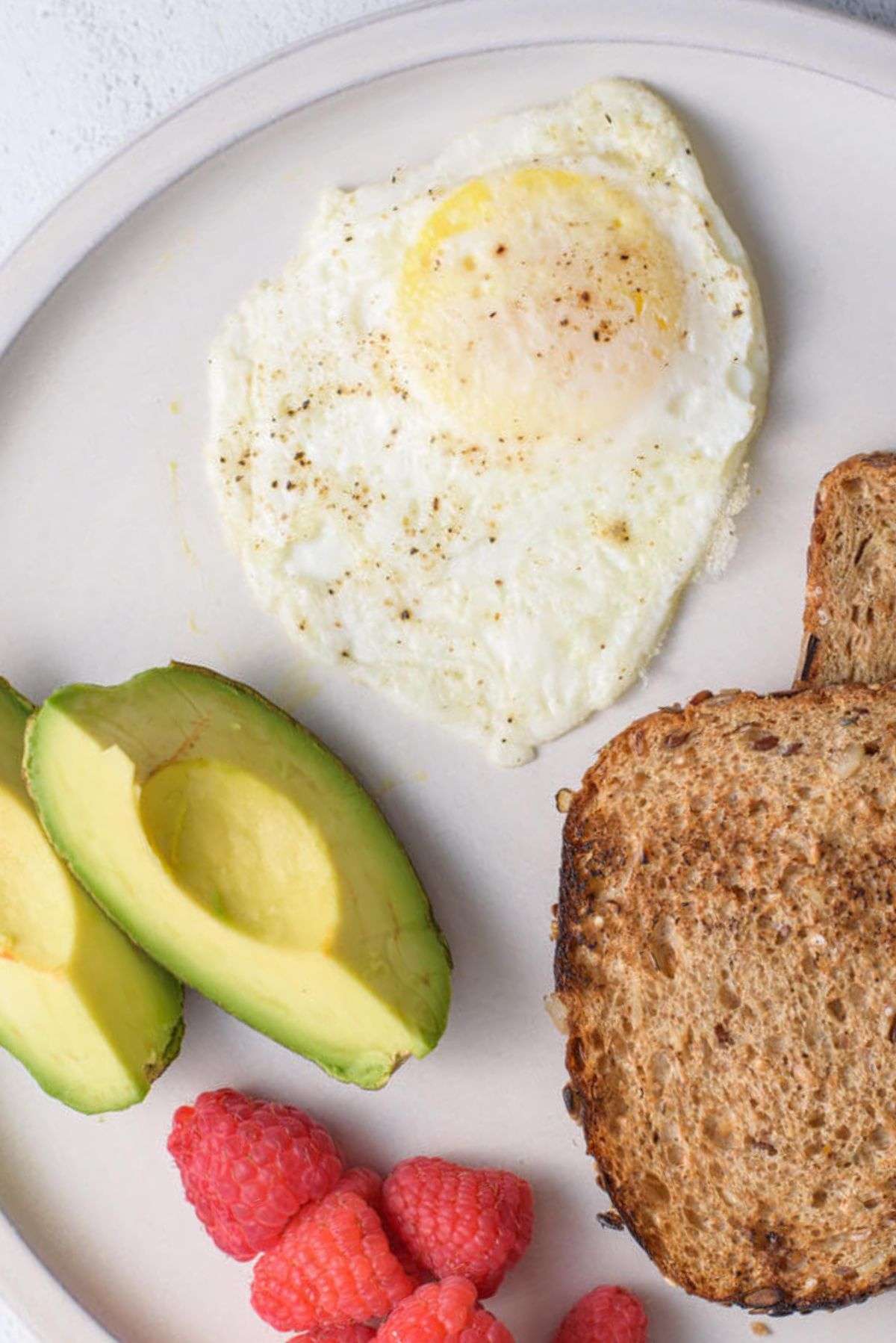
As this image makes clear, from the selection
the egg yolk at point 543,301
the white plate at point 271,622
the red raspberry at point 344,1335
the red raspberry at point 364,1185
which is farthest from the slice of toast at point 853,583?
the red raspberry at point 344,1335

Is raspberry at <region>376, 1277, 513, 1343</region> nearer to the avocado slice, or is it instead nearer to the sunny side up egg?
the avocado slice

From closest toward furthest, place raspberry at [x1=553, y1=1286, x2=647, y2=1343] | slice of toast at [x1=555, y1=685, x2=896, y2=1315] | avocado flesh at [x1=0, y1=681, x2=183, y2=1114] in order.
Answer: slice of toast at [x1=555, y1=685, x2=896, y2=1315] → avocado flesh at [x1=0, y1=681, x2=183, y2=1114] → raspberry at [x1=553, y1=1286, x2=647, y2=1343]

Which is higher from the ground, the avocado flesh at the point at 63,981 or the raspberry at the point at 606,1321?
the avocado flesh at the point at 63,981

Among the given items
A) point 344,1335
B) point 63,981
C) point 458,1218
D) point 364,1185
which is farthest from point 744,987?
point 63,981

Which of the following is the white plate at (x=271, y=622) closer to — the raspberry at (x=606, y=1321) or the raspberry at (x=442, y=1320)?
the raspberry at (x=606, y=1321)

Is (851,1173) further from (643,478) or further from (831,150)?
(831,150)

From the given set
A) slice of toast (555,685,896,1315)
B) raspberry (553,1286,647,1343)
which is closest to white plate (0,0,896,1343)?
raspberry (553,1286,647,1343)
